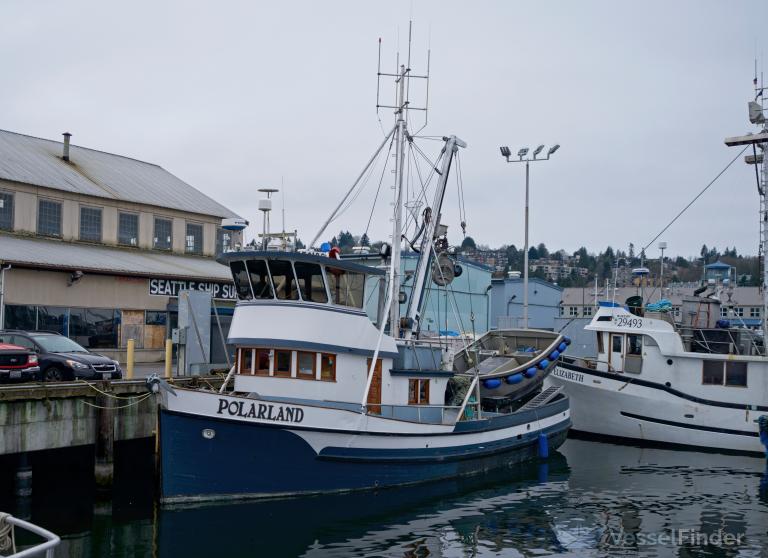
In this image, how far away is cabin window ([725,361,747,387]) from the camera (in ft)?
88.8

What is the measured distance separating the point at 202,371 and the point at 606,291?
705 inches

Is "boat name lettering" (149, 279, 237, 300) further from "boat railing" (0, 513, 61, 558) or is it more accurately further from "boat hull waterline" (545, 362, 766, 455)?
"boat railing" (0, 513, 61, 558)

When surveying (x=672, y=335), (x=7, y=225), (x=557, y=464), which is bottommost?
(x=557, y=464)

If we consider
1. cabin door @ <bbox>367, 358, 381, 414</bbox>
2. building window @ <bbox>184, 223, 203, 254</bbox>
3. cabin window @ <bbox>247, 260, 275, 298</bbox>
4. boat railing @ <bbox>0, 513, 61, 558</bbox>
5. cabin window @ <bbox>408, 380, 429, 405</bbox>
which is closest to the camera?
boat railing @ <bbox>0, 513, 61, 558</bbox>

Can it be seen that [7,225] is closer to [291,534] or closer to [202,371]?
[202,371]

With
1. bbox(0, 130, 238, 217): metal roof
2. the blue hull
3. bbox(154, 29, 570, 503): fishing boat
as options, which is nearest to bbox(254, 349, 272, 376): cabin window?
bbox(154, 29, 570, 503): fishing boat

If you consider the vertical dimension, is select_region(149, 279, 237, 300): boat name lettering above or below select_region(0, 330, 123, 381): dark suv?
above

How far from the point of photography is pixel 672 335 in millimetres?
28328

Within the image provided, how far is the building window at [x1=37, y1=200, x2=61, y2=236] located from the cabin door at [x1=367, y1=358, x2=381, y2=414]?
1846 cm

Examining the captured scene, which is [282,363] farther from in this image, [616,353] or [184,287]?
[616,353]

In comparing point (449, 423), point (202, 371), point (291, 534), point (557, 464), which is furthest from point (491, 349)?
point (291, 534)

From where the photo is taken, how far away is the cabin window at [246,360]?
62.6 feet

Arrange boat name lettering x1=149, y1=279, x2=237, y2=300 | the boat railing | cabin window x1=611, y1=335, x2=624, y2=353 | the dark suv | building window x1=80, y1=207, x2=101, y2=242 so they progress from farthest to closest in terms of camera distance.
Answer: building window x1=80, y1=207, x2=101, y2=242 → boat name lettering x1=149, y1=279, x2=237, y2=300 → cabin window x1=611, y1=335, x2=624, y2=353 → the dark suv → the boat railing

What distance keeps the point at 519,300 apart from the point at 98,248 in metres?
32.6
